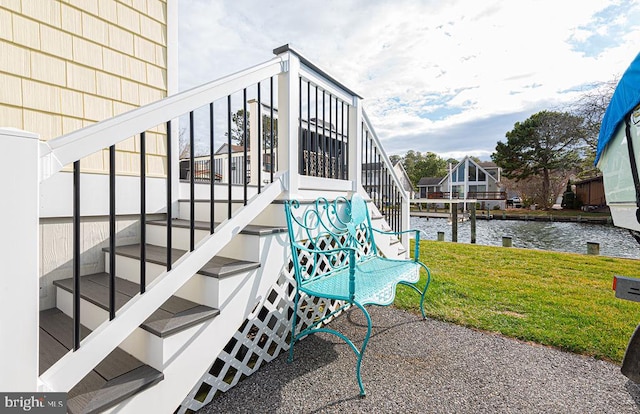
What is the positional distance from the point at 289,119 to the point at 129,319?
1.67m

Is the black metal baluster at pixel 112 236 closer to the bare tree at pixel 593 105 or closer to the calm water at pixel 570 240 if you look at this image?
the calm water at pixel 570 240

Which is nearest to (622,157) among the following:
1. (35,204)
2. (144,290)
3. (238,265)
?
(238,265)

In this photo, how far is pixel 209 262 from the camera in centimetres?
189

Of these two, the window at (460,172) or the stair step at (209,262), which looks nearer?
the stair step at (209,262)

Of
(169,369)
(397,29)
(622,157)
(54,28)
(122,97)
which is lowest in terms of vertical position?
(169,369)

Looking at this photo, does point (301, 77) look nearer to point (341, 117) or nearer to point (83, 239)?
point (341, 117)

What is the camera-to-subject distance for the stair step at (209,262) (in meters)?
1.69

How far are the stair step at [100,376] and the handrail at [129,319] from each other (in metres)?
0.13

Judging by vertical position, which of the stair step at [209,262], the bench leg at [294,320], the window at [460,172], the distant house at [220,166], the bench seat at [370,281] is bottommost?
the bench leg at [294,320]

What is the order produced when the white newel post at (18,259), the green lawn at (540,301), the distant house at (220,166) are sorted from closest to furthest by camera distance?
1. the white newel post at (18,259)
2. the green lawn at (540,301)
3. the distant house at (220,166)

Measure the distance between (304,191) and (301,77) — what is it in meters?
0.96

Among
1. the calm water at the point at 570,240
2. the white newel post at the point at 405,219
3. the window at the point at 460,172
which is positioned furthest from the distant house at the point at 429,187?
the white newel post at the point at 405,219

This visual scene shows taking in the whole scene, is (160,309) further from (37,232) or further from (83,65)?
(83,65)

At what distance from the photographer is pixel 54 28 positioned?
2.23 meters
